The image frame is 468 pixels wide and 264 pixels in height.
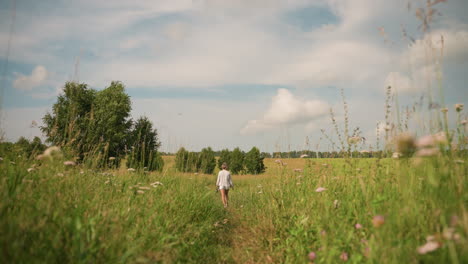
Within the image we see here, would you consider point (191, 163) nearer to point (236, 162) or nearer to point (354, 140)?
point (354, 140)

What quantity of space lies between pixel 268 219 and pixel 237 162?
166ft

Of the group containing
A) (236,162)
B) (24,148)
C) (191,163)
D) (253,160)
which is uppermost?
(24,148)

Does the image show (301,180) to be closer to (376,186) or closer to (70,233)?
(376,186)

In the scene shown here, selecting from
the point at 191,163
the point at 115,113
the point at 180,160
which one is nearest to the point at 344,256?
the point at 191,163

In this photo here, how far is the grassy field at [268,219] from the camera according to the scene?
189cm

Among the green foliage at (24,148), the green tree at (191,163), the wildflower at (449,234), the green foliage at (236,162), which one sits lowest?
the green foliage at (236,162)

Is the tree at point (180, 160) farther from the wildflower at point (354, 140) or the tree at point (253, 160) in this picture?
the tree at point (253, 160)

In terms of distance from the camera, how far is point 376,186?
3.00 metres

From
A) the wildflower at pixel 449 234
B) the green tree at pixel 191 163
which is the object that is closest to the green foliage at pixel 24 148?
the green tree at pixel 191 163

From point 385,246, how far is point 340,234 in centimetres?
72

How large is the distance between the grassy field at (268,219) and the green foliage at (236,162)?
48955 millimetres

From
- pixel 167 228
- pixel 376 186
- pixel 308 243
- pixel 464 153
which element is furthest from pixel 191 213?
pixel 464 153

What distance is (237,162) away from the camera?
2144 inches

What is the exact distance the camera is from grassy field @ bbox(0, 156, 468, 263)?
6.22ft
